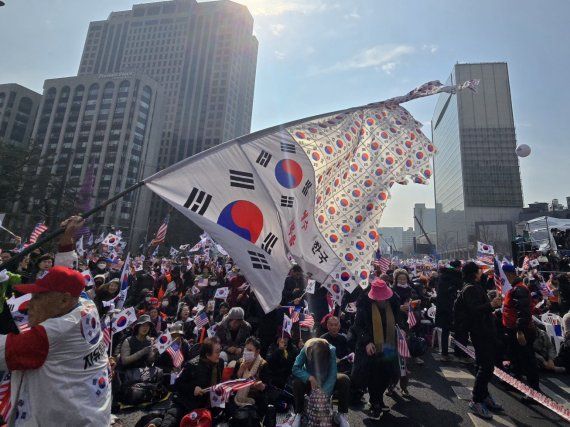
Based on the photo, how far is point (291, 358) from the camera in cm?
554

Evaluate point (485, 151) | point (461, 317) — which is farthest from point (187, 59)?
point (461, 317)

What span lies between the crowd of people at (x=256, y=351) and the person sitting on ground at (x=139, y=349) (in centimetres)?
2

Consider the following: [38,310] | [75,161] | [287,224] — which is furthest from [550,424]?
[75,161]

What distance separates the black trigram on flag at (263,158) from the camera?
3.45 metres

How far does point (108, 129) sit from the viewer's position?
81.6 m

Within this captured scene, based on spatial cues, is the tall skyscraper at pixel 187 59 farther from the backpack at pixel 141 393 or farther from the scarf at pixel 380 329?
the scarf at pixel 380 329

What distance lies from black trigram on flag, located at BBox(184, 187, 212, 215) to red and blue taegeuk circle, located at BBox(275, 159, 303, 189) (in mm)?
853

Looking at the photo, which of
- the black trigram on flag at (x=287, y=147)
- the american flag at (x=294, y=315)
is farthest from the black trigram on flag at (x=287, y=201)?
the american flag at (x=294, y=315)

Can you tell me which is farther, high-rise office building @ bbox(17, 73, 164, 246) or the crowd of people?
high-rise office building @ bbox(17, 73, 164, 246)

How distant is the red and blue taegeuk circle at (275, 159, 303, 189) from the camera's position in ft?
11.6

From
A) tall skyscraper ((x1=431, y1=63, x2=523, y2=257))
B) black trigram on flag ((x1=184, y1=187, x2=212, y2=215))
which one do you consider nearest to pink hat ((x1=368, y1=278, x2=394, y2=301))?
black trigram on flag ((x1=184, y1=187, x2=212, y2=215))

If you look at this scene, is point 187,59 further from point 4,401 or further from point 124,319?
point 4,401

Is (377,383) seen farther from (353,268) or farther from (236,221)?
(236,221)

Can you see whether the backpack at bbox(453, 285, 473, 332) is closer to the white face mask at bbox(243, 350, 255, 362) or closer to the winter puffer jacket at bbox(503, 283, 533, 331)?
the winter puffer jacket at bbox(503, 283, 533, 331)
